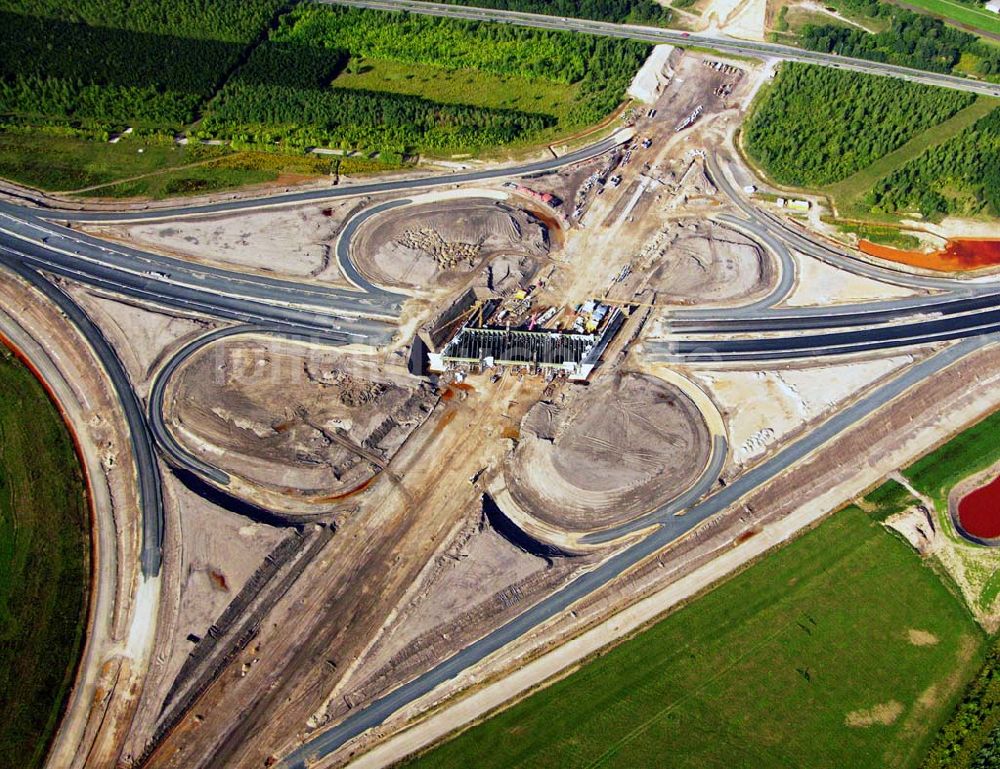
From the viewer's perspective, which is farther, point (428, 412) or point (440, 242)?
point (440, 242)

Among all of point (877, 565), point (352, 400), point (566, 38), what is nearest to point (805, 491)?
point (877, 565)

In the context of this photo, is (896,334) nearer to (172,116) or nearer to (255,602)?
(255,602)

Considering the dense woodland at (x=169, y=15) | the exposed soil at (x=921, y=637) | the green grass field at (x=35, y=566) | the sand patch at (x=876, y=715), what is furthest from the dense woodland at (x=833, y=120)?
the green grass field at (x=35, y=566)

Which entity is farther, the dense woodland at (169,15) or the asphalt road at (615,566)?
the dense woodland at (169,15)

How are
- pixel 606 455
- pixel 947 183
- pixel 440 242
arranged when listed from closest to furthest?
pixel 606 455, pixel 440 242, pixel 947 183

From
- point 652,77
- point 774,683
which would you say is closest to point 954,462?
point 774,683

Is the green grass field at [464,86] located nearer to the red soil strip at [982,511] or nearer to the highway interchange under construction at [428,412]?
the highway interchange under construction at [428,412]

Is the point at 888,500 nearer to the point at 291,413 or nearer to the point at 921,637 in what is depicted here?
the point at 921,637
